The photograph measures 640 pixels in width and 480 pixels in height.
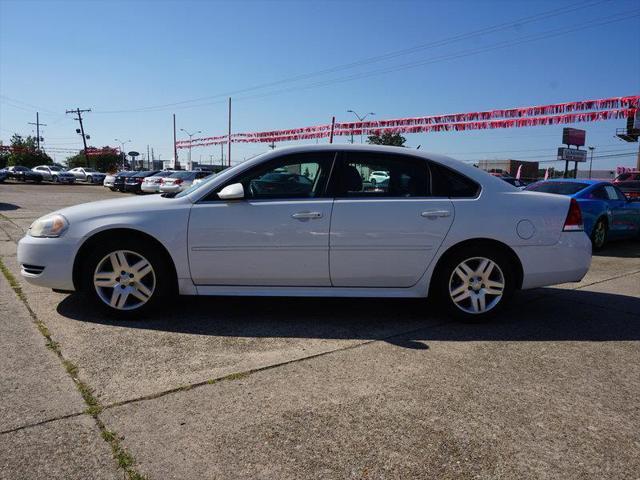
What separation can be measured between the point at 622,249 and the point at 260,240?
27.6 feet

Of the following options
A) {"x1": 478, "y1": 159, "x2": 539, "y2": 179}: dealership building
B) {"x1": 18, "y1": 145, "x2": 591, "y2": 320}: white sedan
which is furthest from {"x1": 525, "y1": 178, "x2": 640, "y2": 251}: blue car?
{"x1": 478, "y1": 159, "x2": 539, "y2": 179}: dealership building

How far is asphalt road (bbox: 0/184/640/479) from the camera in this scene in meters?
2.26

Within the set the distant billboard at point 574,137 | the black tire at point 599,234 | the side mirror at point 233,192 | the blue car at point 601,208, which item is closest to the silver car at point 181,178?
the blue car at point 601,208

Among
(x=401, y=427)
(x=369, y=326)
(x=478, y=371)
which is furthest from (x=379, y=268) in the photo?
(x=401, y=427)

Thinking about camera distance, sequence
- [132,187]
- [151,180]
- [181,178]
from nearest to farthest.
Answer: [181,178] → [151,180] → [132,187]

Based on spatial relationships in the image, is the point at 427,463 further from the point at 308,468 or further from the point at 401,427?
the point at 308,468

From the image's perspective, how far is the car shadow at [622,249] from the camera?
878 centimetres

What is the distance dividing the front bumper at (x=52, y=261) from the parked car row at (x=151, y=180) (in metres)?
15.1

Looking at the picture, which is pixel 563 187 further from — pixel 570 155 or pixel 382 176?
pixel 570 155

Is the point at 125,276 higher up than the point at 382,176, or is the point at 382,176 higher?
the point at 382,176

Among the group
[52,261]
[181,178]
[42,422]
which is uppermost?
[181,178]

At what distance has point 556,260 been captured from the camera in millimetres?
4387

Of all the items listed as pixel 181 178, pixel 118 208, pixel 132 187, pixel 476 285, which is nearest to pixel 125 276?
pixel 118 208

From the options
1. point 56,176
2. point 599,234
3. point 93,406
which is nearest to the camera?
point 93,406
